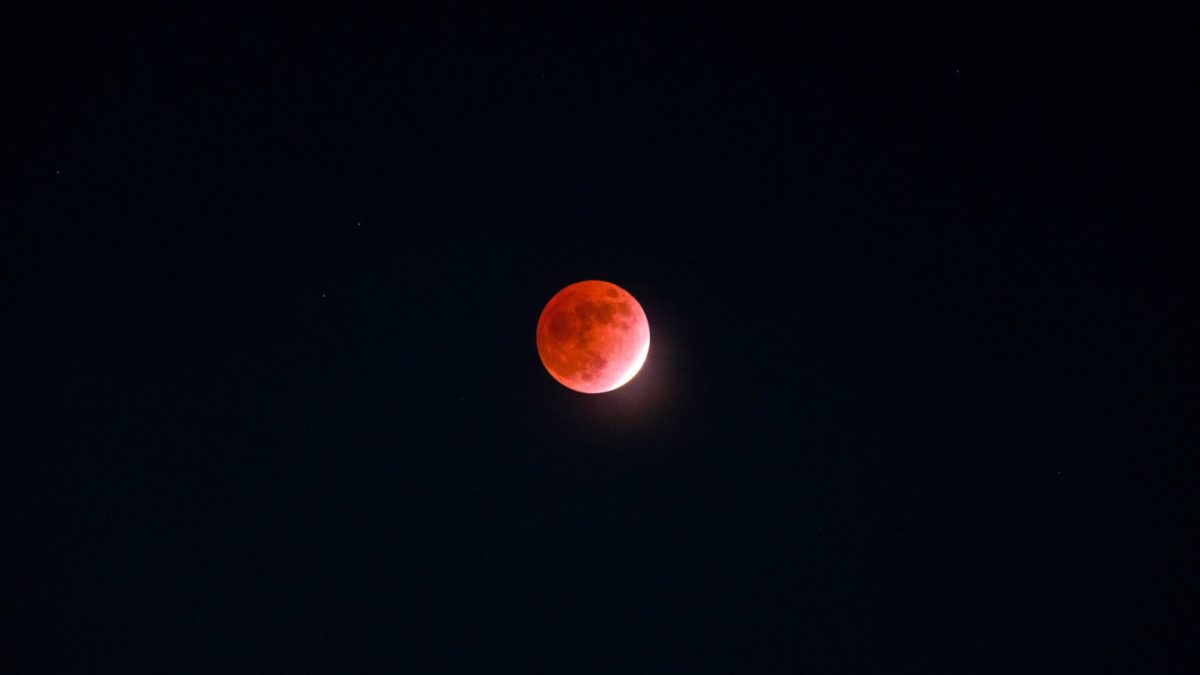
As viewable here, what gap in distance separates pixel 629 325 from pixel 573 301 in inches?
15.9

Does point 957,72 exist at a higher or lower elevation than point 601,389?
higher

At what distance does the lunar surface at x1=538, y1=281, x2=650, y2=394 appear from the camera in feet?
12.5

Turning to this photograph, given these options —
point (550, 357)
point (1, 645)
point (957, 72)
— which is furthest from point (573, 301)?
point (1, 645)

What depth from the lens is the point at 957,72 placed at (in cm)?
402

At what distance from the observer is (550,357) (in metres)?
3.89

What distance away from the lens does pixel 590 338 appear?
3.79 meters

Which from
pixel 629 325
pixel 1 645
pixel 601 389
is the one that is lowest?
pixel 1 645

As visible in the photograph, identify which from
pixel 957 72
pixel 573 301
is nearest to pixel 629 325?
pixel 573 301

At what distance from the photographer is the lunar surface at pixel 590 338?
3795mm

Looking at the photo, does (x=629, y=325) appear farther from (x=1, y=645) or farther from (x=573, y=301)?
(x=1, y=645)

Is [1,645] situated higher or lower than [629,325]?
lower

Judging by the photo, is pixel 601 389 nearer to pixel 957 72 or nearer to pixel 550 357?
pixel 550 357

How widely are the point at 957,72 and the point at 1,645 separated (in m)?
8.01

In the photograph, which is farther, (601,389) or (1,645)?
(1,645)
